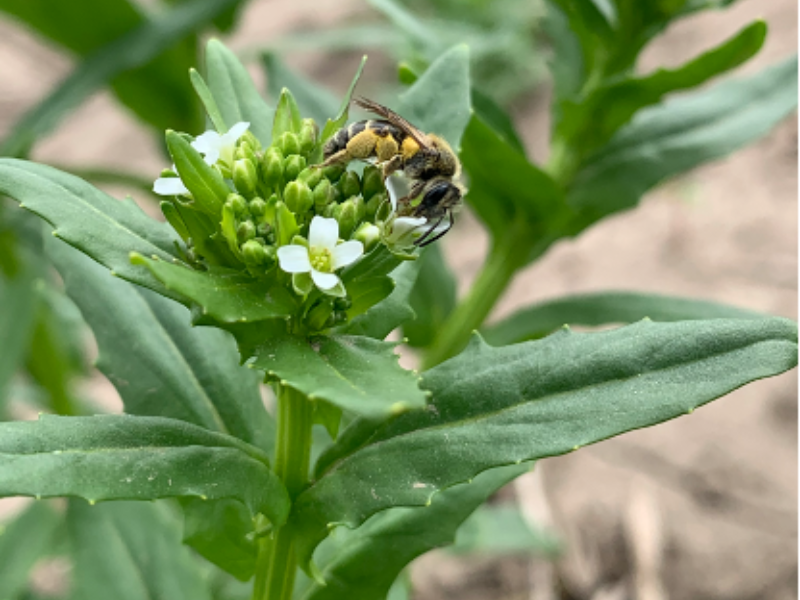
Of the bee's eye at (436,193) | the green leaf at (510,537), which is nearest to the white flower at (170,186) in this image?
the bee's eye at (436,193)

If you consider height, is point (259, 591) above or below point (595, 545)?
above

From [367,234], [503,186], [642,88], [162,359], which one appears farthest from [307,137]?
[642,88]

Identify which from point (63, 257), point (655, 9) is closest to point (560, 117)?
point (655, 9)

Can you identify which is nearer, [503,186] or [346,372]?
[346,372]

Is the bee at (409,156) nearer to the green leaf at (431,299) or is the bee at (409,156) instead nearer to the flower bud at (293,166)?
the flower bud at (293,166)

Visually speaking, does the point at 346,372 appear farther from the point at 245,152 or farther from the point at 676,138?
the point at 676,138

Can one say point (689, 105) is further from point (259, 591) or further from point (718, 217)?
point (718, 217)
